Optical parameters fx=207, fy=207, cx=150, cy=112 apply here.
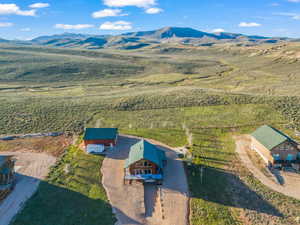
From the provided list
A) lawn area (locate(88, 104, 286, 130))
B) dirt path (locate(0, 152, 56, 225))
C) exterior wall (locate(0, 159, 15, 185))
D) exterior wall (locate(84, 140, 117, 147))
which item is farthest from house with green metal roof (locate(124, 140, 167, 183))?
lawn area (locate(88, 104, 286, 130))

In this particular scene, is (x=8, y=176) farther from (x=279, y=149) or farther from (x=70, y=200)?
(x=279, y=149)

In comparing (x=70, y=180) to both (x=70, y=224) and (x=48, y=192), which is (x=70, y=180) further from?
(x=70, y=224)

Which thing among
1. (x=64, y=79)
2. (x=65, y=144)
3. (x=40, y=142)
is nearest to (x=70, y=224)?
(x=65, y=144)

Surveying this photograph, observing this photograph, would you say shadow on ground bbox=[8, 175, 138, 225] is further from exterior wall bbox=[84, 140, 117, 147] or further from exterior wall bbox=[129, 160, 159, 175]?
exterior wall bbox=[84, 140, 117, 147]

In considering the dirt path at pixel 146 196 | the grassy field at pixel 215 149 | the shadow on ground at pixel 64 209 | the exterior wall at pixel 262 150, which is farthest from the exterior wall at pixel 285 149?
the shadow on ground at pixel 64 209

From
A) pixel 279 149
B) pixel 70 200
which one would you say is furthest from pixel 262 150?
pixel 70 200
